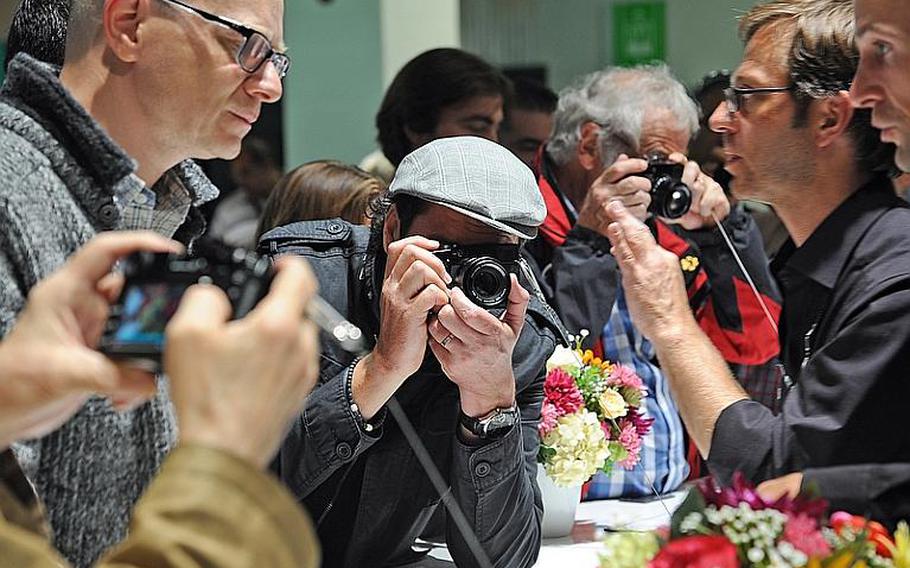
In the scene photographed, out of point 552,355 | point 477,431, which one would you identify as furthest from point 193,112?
point 552,355

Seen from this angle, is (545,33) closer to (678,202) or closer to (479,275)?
(678,202)

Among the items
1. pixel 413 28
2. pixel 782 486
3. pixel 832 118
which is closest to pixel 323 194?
pixel 832 118

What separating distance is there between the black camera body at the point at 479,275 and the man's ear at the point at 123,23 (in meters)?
0.56

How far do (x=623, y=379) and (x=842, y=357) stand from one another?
701 mm

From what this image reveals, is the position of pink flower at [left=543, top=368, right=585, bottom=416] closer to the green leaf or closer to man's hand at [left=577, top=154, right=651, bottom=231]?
man's hand at [left=577, top=154, right=651, bottom=231]

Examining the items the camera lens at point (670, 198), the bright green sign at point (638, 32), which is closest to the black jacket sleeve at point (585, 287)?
the camera lens at point (670, 198)

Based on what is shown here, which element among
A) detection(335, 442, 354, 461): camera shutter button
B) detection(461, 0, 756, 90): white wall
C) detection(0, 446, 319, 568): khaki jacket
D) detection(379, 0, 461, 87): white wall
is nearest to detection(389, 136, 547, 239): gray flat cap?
detection(335, 442, 354, 461): camera shutter button

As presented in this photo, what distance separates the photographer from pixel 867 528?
45.2 inches

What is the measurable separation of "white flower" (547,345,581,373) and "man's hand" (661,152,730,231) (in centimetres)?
52

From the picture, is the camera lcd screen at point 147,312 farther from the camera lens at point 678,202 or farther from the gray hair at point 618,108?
the gray hair at point 618,108

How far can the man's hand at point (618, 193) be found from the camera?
235cm

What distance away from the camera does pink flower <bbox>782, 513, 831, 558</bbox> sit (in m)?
1.09

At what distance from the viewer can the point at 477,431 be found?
1704mm

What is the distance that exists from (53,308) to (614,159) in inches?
69.3
